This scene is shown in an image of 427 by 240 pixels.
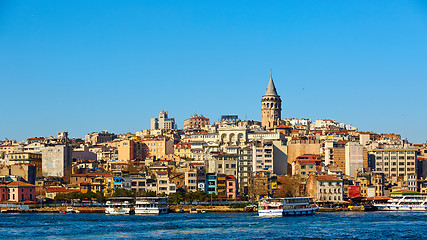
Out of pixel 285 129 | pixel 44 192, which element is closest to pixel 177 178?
pixel 44 192

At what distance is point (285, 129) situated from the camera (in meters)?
112

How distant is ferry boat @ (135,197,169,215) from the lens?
64500 millimetres

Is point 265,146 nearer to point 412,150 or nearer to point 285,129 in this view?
point 412,150

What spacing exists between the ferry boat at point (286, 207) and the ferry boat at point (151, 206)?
8.16 meters

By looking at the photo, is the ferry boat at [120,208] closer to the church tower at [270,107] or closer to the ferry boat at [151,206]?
the ferry boat at [151,206]

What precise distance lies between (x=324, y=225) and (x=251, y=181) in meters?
23.7

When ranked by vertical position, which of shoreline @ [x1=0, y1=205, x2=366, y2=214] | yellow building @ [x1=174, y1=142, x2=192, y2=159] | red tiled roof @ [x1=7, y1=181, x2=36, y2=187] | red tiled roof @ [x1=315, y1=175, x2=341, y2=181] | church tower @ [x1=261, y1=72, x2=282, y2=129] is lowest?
shoreline @ [x1=0, y1=205, x2=366, y2=214]

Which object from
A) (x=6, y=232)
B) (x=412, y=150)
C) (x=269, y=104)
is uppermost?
(x=269, y=104)

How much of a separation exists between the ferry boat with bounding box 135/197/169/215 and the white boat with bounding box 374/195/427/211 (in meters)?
17.4

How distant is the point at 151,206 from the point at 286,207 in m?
10.6

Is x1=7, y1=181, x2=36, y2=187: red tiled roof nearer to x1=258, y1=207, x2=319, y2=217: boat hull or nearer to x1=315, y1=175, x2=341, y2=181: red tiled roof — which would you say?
x1=258, y1=207, x2=319, y2=217: boat hull

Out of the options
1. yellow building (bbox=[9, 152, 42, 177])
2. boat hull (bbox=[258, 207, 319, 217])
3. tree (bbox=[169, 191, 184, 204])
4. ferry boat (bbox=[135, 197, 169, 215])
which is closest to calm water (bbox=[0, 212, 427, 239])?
boat hull (bbox=[258, 207, 319, 217])

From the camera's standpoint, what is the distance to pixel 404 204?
A: 68.9 meters

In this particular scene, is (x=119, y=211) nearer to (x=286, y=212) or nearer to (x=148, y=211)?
(x=148, y=211)
